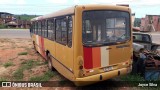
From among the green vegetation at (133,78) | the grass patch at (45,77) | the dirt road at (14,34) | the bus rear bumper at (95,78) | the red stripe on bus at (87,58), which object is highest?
the dirt road at (14,34)

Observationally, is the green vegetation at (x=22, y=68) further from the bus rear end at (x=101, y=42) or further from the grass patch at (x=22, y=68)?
the bus rear end at (x=101, y=42)

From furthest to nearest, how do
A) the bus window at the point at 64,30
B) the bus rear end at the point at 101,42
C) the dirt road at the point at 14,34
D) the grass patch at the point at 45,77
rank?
the dirt road at the point at 14,34
the grass patch at the point at 45,77
the bus window at the point at 64,30
the bus rear end at the point at 101,42

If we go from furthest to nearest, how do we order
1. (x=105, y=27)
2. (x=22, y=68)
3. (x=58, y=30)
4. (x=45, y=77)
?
(x=22, y=68) < (x=45, y=77) < (x=58, y=30) < (x=105, y=27)

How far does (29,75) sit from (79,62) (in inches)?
152

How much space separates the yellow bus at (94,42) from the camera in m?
6.76

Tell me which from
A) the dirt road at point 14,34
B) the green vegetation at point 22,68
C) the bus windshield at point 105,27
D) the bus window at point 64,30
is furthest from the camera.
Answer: the dirt road at point 14,34

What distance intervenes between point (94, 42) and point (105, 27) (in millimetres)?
649

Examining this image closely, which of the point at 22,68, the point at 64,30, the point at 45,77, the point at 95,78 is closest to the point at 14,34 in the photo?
the point at 22,68

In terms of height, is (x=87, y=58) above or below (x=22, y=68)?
above

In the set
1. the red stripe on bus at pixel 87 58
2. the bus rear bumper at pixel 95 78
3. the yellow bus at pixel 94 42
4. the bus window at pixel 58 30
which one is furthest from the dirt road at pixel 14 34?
the red stripe on bus at pixel 87 58

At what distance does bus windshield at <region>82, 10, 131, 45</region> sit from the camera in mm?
6879

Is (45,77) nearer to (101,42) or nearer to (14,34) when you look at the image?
(101,42)

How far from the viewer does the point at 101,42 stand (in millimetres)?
7152

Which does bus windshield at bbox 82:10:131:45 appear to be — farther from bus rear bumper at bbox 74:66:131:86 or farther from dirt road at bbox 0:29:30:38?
dirt road at bbox 0:29:30:38
